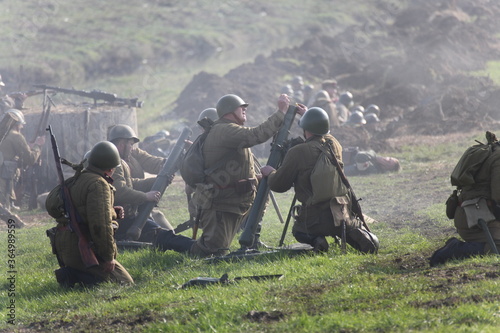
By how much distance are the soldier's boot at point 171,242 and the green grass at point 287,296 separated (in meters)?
0.18

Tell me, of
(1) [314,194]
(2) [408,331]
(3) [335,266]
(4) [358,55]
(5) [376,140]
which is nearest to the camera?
(2) [408,331]

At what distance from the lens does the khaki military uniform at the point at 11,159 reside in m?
17.1

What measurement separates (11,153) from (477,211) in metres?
11.5

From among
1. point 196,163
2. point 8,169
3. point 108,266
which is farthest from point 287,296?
point 8,169

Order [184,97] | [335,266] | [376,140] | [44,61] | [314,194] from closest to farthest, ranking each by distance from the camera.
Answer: [335,266] < [314,194] < [376,140] < [184,97] < [44,61]

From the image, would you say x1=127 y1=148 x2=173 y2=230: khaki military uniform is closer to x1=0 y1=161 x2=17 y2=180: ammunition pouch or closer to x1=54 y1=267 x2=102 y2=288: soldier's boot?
x1=54 y1=267 x2=102 y2=288: soldier's boot

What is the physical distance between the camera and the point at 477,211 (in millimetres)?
8383

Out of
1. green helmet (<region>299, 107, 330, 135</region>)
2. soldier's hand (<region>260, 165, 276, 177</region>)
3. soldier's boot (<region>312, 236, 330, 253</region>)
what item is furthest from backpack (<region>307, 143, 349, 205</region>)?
soldier's hand (<region>260, 165, 276, 177</region>)

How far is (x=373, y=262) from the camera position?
8.59 m

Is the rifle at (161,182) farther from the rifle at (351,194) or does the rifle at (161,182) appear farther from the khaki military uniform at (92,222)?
the rifle at (351,194)

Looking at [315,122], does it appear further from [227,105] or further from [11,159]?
[11,159]

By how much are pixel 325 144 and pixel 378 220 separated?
5127 mm

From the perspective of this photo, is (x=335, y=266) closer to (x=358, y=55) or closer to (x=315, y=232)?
(x=315, y=232)

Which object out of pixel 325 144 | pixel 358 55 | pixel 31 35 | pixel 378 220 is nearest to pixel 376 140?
pixel 378 220
